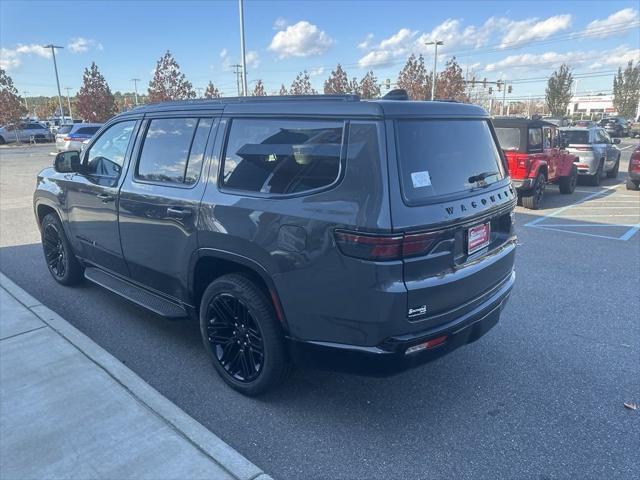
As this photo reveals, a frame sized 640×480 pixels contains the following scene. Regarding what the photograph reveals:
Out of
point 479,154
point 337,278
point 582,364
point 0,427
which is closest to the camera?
point 337,278

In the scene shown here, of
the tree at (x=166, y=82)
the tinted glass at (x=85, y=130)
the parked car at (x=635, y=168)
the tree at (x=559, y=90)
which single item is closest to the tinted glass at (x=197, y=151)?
the parked car at (x=635, y=168)

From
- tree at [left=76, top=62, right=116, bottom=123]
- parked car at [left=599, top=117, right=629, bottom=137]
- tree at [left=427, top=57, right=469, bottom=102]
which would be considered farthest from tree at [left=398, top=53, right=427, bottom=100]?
tree at [left=76, top=62, right=116, bottom=123]

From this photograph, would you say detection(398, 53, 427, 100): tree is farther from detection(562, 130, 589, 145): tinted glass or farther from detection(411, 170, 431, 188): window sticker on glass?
detection(411, 170, 431, 188): window sticker on glass

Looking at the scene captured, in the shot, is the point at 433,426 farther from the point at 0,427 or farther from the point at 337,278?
the point at 0,427

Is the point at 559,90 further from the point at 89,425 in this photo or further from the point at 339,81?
the point at 89,425

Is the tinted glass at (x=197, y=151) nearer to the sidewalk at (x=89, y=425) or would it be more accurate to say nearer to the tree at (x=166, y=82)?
the sidewalk at (x=89, y=425)

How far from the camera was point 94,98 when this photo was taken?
127 feet

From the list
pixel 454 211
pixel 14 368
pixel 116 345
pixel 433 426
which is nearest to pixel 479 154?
pixel 454 211

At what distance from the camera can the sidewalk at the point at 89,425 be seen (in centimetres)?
242

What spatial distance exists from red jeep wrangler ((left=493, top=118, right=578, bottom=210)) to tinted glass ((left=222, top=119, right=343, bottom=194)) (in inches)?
302

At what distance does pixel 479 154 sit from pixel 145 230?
2.54 m

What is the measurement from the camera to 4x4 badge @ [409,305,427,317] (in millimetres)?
2453

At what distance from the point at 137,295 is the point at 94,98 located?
40.7 meters

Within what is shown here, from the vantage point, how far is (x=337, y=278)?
2473 mm
